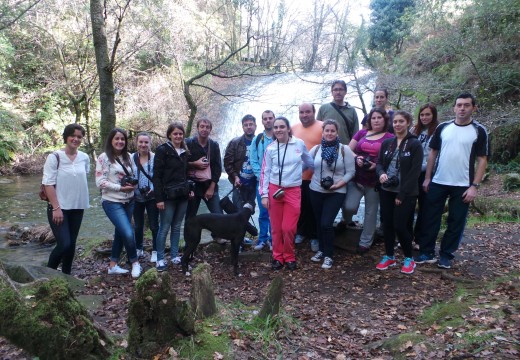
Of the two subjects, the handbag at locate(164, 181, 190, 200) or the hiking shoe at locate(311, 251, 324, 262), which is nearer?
the handbag at locate(164, 181, 190, 200)

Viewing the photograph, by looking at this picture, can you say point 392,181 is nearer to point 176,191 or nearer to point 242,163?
point 242,163

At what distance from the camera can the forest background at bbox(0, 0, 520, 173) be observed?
35.3 feet

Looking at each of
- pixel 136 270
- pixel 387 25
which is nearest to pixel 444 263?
pixel 136 270

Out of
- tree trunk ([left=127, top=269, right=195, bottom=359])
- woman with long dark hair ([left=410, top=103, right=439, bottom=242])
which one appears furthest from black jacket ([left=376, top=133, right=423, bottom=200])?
tree trunk ([left=127, top=269, right=195, bottom=359])

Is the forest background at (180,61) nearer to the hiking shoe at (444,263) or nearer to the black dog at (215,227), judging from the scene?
the black dog at (215,227)

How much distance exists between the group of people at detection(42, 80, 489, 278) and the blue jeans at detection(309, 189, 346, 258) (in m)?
0.01

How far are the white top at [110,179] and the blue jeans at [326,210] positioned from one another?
242cm

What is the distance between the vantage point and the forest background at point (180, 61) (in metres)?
10.8

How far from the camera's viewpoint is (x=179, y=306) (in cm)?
257

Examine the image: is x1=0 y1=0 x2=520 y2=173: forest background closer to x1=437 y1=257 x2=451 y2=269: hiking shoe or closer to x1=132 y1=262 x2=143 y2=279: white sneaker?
x1=132 y1=262 x2=143 y2=279: white sneaker

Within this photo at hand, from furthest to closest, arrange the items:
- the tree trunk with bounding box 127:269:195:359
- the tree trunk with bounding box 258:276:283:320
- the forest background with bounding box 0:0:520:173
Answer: the forest background with bounding box 0:0:520:173, the tree trunk with bounding box 258:276:283:320, the tree trunk with bounding box 127:269:195:359

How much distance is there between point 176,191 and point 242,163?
1.19m

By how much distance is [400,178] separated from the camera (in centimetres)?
448

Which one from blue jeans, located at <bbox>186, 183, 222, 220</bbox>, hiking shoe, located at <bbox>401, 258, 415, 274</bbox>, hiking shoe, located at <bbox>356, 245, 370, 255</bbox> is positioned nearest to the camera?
hiking shoe, located at <bbox>401, 258, 415, 274</bbox>
